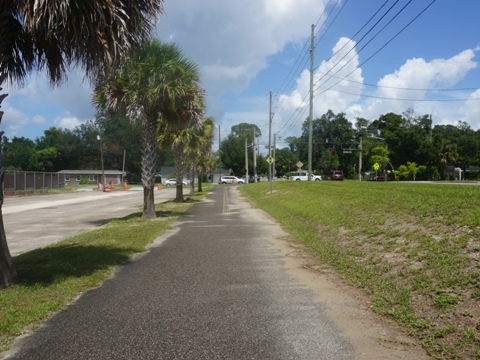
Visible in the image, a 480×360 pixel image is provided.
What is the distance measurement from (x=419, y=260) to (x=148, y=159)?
12265 mm

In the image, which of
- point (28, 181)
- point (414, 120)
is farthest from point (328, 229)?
point (414, 120)

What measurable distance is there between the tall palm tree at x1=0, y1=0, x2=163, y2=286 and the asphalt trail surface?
6.53 ft

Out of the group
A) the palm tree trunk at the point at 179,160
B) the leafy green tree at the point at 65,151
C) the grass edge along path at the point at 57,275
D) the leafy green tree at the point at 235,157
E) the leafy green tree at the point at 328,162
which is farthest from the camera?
the leafy green tree at the point at 235,157

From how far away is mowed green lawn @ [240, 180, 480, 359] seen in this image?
4.59 m

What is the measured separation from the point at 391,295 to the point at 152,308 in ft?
10.2

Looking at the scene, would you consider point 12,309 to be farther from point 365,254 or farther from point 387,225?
point 387,225

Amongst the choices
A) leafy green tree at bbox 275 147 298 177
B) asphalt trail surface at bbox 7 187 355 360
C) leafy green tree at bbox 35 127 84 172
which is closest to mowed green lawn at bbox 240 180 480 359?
asphalt trail surface at bbox 7 187 355 360

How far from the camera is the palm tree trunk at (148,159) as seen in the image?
55.7ft

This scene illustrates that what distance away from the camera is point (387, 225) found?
951cm

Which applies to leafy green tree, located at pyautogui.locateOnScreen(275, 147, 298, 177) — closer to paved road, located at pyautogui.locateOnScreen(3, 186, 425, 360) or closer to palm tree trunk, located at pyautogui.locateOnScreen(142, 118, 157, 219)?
palm tree trunk, located at pyautogui.locateOnScreen(142, 118, 157, 219)

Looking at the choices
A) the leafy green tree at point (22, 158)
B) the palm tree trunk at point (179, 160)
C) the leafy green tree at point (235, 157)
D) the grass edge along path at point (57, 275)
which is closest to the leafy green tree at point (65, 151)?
the leafy green tree at point (22, 158)

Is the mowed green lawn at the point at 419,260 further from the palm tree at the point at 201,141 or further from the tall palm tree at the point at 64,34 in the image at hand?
the palm tree at the point at 201,141

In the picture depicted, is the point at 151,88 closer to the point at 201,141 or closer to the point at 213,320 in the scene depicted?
the point at 213,320

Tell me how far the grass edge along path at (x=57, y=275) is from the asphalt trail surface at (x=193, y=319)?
21 cm
